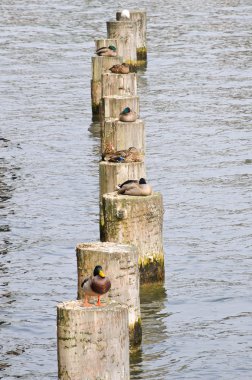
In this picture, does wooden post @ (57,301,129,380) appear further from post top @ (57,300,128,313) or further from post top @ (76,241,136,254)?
post top @ (76,241,136,254)

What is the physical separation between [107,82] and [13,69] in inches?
370

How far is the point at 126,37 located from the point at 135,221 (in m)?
15.6

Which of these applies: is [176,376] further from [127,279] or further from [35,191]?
[35,191]

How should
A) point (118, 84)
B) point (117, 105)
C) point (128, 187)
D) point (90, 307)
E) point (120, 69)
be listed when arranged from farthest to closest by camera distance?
point (120, 69)
point (118, 84)
point (117, 105)
point (128, 187)
point (90, 307)

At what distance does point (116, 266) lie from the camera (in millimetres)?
11867

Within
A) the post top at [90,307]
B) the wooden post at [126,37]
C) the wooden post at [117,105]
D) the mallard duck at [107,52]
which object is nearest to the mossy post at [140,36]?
the wooden post at [126,37]

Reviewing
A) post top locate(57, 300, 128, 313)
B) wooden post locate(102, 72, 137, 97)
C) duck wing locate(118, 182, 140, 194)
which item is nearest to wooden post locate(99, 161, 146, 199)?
duck wing locate(118, 182, 140, 194)

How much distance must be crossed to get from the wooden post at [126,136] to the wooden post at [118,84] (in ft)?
14.0

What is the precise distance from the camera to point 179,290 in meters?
14.7

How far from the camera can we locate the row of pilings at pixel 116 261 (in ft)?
33.3

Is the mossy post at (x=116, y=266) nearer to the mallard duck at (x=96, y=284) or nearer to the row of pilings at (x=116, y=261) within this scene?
the row of pilings at (x=116, y=261)

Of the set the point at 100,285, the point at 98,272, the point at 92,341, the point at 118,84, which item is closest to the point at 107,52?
the point at 118,84

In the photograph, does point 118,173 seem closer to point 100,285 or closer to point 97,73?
point 100,285

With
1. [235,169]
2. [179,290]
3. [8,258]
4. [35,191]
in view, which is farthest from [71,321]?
[235,169]
